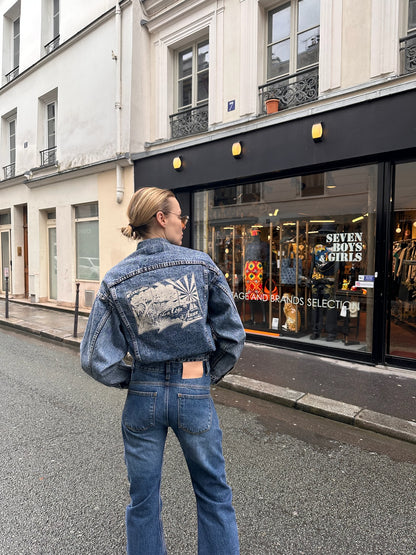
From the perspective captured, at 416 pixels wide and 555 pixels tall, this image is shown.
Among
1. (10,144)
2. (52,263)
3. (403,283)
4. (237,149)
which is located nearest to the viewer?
(403,283)

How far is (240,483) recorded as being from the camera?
2848 mm

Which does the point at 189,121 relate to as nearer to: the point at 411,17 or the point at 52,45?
the point at 411,17

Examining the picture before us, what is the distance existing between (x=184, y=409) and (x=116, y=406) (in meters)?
3.03

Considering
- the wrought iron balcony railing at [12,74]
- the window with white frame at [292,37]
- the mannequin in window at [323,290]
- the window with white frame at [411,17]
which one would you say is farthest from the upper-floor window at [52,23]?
the mannequin in window at [323,290]

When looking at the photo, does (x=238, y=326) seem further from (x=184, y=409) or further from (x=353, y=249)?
(x=353, y=249)

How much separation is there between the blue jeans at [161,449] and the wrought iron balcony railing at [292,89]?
20.2 ft

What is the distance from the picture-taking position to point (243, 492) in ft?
8.97

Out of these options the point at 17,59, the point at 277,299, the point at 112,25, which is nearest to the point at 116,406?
the point at 277,299

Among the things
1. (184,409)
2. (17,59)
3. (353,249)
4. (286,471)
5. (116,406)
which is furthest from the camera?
(17,59)

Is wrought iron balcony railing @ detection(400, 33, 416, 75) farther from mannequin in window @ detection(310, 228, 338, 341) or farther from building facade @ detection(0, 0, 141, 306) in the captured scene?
building facade @ detection(0, 0, 141, 306)

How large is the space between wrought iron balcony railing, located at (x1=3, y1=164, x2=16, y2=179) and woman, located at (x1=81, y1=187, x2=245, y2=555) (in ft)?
46.1

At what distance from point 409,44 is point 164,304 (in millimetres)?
6039

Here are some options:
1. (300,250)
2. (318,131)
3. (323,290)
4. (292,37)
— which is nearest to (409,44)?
(318,131)

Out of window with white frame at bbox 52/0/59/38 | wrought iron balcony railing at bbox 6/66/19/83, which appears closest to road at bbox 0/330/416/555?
window with white frame at bbox 52/0/59/38
